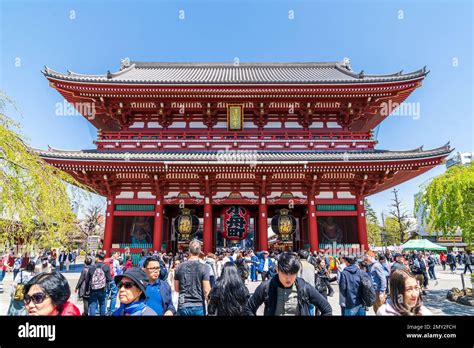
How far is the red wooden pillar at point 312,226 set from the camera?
14266 millimetres

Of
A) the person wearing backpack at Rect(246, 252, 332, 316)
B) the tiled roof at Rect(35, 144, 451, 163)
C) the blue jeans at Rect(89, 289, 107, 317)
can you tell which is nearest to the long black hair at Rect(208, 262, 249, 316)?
the person wearing backpack at Rect(246, 252, 332, 316)

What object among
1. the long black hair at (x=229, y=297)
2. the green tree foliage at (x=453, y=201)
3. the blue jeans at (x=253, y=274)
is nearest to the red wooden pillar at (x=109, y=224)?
the blue jeans at (x=253, y=274)

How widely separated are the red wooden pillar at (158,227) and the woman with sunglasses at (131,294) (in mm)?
12026

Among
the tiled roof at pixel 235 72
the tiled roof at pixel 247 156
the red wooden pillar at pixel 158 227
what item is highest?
the tiled roof at pixel 235 72

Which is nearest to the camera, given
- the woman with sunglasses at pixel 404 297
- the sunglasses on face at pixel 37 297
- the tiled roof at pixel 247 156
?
the sunglasses on face at pixel 37 297

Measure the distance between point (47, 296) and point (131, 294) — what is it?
27.6 inches

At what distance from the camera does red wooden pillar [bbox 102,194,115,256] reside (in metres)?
13.9

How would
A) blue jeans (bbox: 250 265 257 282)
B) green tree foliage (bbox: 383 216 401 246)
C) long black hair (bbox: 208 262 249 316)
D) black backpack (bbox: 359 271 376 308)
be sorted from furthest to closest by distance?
green tree foliage (bbox: 383 216 401 246), blue jeans (bbox: 250 265 257 282), black backpack (bbox: 359 271 376 308), long black hair (bbox: 208 262 249 316)

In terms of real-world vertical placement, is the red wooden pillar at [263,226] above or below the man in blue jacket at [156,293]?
above

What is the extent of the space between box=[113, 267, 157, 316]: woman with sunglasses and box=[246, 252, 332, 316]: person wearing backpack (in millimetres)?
1172

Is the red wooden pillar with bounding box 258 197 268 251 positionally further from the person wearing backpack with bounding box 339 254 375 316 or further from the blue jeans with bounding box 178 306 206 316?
the blue jeans with bounding box 178 306 206 316

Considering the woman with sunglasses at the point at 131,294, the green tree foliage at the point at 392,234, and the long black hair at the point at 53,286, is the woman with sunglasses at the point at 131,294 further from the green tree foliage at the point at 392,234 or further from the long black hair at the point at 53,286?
the green tree foliage at the point at 392,234
